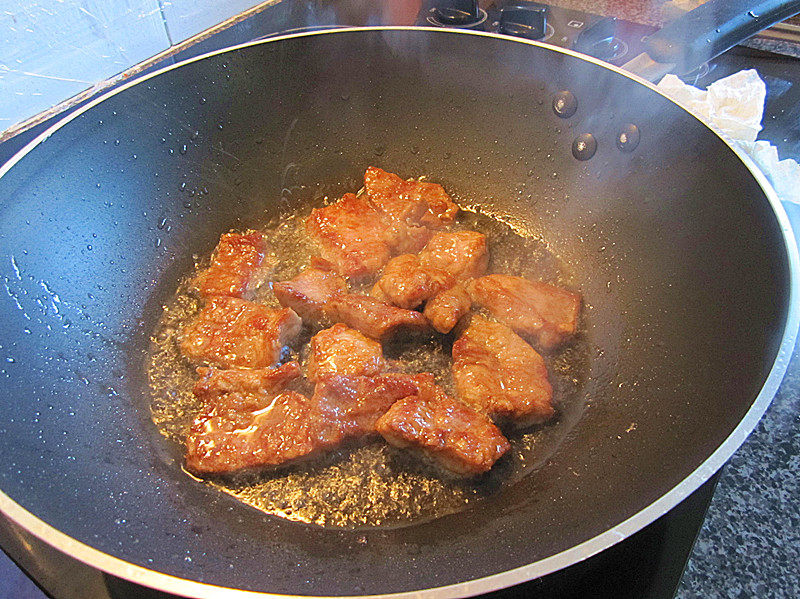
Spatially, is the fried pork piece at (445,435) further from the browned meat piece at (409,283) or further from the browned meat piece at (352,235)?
the browned meat piece at (352,235)

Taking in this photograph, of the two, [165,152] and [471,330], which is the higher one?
[165,152]

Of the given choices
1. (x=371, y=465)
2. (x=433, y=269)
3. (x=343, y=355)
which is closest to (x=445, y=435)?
(x=371, y=465)

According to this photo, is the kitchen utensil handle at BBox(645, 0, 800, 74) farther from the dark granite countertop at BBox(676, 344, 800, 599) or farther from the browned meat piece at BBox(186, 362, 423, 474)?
the browned meat piece at BBox(186, 362, 423, 474)

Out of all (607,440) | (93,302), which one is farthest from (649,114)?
(93,302)

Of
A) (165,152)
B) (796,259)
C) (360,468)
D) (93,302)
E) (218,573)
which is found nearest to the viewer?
(218,573)

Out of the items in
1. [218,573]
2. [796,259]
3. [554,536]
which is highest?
[796,259]

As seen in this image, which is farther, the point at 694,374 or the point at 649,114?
the point at 649,114

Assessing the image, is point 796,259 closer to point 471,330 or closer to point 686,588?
point 686,588

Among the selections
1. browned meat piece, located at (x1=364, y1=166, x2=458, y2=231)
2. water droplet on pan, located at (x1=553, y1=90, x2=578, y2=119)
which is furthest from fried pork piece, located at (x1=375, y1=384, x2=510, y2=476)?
water droplet on pan, located at (x1=553, y1=90, x2=578, y2=119)

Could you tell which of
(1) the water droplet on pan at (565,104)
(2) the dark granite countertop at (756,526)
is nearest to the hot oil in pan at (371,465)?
(2) the dark granite countertop at (756,526)
